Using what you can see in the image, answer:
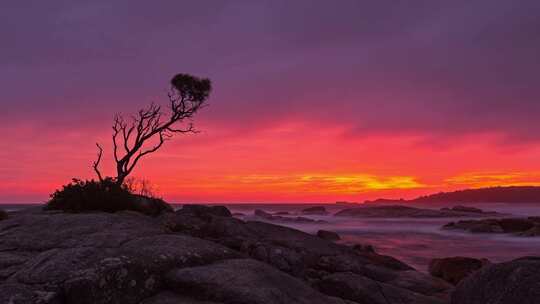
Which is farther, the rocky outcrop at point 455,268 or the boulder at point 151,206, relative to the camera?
the boulder at point 151,206

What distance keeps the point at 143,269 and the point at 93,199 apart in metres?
10.5

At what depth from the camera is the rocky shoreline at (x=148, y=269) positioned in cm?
917

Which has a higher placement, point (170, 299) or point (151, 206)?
point (151, 206)

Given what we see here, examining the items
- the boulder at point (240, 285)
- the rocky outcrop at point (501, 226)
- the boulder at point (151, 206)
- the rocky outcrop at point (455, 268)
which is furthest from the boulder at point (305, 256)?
the rocky outcrop at point (501, 226)

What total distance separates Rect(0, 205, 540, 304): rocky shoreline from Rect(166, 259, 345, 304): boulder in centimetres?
2

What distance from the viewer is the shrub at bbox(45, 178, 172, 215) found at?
63.9 feet

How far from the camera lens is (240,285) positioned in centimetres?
943

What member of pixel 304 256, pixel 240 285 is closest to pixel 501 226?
pixel 304 256

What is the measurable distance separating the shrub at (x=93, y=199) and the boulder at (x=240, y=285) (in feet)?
34.0

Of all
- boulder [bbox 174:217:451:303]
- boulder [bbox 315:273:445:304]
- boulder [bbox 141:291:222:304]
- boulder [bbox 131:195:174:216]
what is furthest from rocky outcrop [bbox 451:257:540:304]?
boulder [bbox 131:195:174:216]

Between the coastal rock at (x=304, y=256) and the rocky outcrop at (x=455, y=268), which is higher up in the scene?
the coastal rock at (x=304, y=256)

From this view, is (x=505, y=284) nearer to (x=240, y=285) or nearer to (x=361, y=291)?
(x=361, y=291)

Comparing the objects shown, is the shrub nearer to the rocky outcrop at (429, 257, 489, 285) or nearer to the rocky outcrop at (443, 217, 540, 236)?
the rocky outcrop at (429, 257, 489, 285)

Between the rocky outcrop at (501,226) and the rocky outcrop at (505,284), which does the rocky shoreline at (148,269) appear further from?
the rocky outcrop at (501,226)
